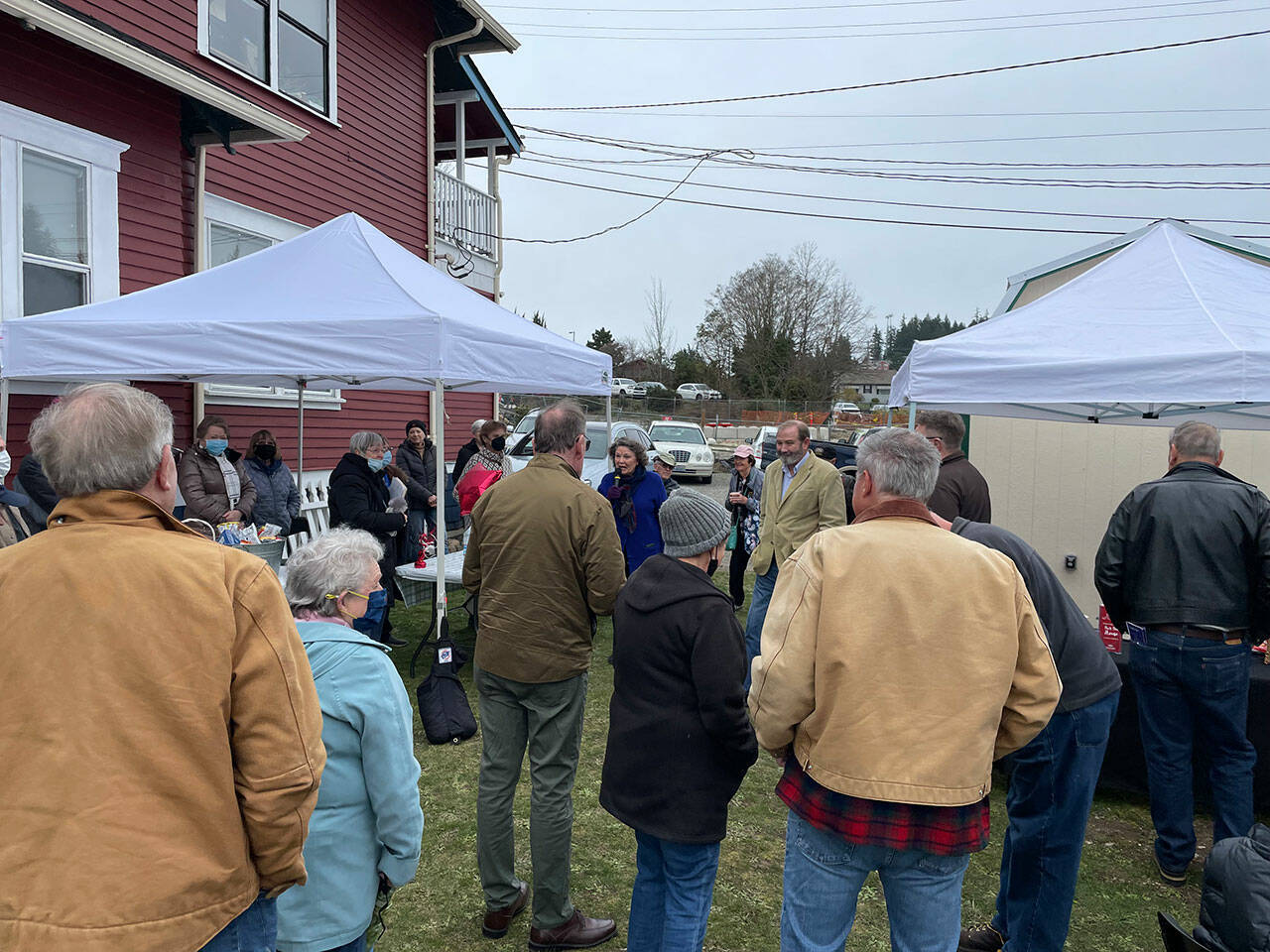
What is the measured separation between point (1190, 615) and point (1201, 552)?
259mm

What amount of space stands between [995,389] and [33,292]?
23.6ft

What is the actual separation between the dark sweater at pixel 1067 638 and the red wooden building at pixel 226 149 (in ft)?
→ 23.3

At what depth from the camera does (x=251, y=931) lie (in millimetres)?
1687

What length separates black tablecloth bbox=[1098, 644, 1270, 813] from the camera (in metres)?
3.92

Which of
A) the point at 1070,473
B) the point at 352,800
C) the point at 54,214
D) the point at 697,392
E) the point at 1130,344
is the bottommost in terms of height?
the point at 352,800

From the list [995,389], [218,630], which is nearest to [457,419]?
[995,389]

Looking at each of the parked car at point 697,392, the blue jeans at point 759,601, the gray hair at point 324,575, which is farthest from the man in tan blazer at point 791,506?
the parked car at point 697,392

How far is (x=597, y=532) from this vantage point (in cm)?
321

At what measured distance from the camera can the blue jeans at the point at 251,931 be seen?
1631mm

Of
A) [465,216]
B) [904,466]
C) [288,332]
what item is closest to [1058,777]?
[904,466]

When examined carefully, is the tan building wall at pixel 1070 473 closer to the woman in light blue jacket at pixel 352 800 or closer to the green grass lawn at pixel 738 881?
the green grass lawn at pixel 738 881

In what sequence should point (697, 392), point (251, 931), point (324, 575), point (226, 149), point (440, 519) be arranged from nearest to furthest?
1. point (251, 931)
2. point (324, 575)
3. point (440, 519)
4. point (226, 149)
5. point (697, 392)

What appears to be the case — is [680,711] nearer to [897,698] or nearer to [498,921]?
[897,698]

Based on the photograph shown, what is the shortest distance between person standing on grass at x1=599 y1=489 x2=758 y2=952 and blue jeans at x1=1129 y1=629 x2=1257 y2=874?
2.22 metres
